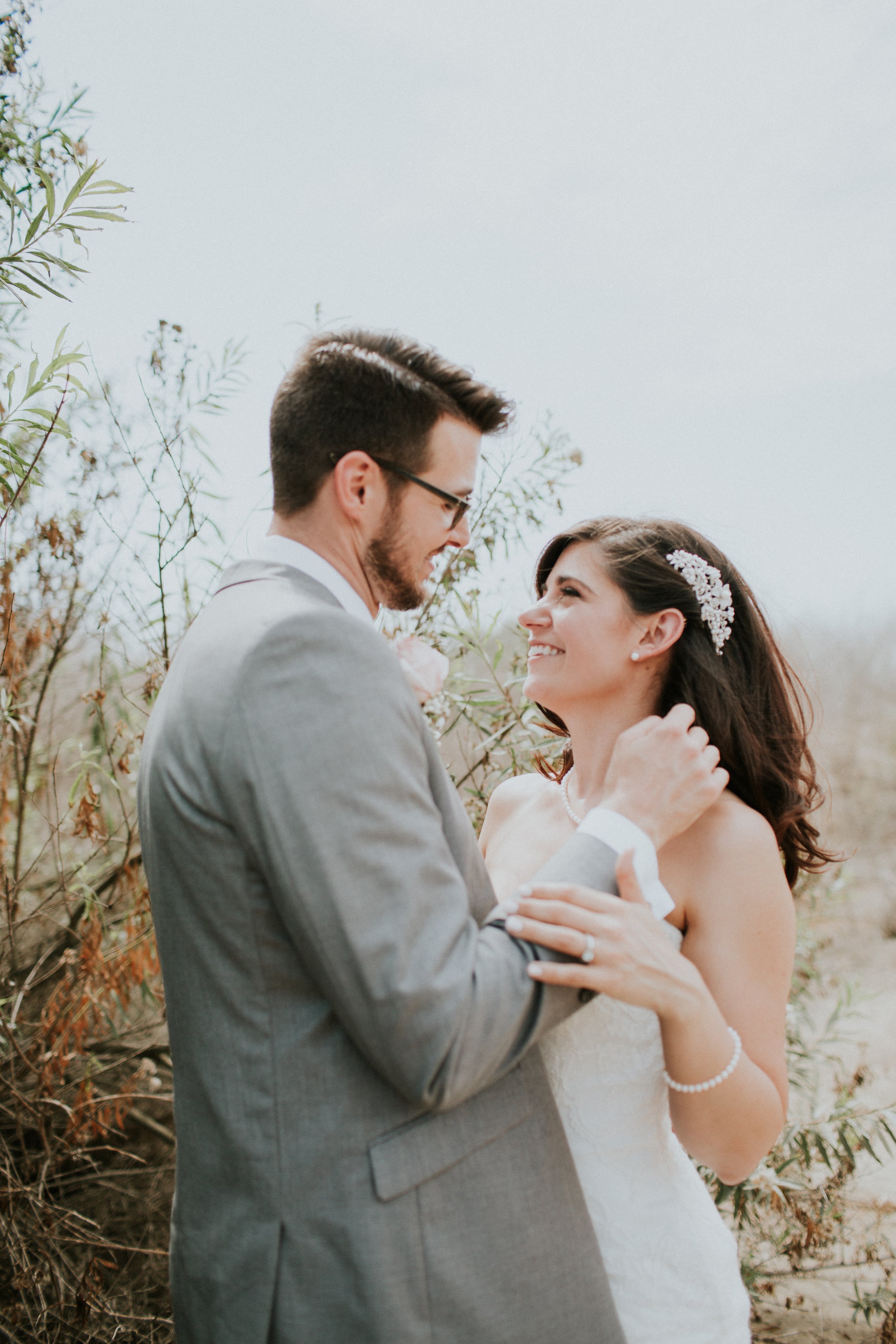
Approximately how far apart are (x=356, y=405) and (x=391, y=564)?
0.27 metres

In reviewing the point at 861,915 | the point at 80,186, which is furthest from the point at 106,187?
the point at 861,915

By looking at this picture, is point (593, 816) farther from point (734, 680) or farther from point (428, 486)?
point (734, 680)

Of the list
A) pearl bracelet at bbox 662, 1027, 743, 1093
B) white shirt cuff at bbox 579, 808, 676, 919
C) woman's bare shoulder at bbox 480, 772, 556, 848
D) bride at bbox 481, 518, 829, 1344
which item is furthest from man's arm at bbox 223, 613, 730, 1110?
woman's bare shoulder at bbox 480, 772, 556, 848

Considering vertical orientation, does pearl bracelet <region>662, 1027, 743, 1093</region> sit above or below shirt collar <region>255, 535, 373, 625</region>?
below

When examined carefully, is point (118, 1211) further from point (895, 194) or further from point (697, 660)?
point (895, 194)

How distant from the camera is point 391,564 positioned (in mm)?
1525

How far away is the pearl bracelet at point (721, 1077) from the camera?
1540mm

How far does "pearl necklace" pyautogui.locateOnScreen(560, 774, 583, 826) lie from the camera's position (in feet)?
7.09

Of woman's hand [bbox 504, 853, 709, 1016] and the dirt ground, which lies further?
the dirt ground

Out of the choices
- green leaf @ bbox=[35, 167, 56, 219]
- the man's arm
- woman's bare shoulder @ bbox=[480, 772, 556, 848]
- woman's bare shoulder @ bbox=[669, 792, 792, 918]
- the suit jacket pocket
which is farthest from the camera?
woman's bare shoulder @ bbox=[480, 772, 556, 848]

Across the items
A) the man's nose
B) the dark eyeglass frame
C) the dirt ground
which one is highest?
the dark eyeglass frame

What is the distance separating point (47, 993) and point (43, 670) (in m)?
1.30

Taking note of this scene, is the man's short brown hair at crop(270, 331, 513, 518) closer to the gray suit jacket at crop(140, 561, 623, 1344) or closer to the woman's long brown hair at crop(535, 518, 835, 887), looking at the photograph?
the gray suit jacket at crop(140, 561, 623, 1344)

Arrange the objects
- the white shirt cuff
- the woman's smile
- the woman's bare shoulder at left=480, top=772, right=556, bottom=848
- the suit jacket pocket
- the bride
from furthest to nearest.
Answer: the woman's bare shoulder at left=480, top=772, right=556, bottom=848 → the woman's smile → the bride → the white shirt cuff → the suit jacket pocket
